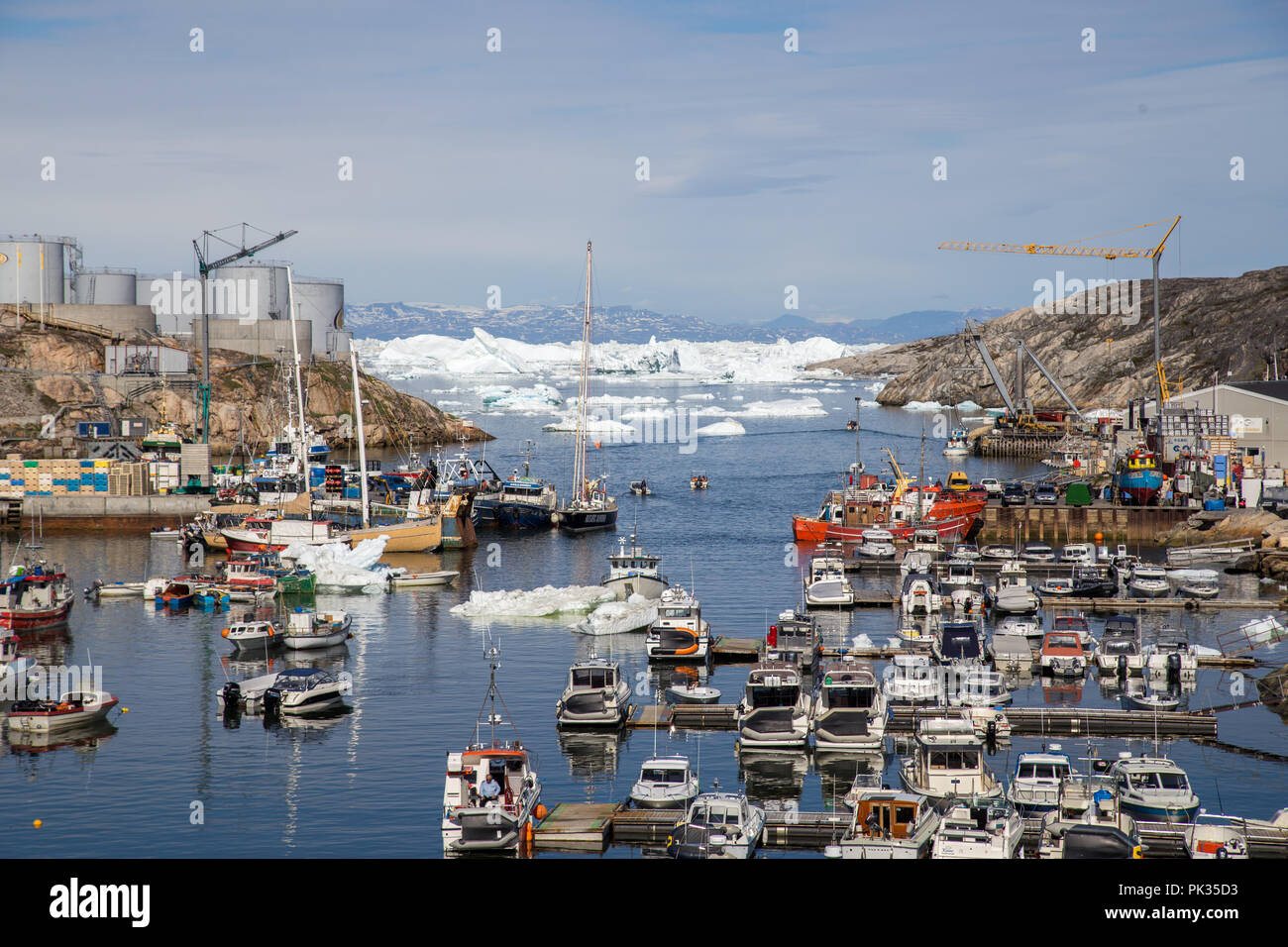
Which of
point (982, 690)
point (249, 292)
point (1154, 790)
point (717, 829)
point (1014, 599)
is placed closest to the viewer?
point (717, 829)

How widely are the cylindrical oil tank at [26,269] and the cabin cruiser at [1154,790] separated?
125106mm

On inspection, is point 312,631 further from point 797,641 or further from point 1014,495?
point 1014,495

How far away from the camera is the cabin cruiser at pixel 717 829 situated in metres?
21.6

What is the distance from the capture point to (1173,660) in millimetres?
36656

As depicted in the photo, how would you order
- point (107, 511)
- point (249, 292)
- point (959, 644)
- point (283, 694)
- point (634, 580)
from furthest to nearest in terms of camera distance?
point (249, 292) < point (107, 511) < point (634, 580) < point (959, 644) < point (283, 694)

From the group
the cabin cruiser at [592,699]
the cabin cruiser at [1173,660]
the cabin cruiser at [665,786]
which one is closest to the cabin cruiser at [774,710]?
the cabin cruiser at [592,699]

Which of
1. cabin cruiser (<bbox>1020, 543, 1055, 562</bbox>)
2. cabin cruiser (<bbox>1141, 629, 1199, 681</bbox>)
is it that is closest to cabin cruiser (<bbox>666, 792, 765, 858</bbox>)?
cabin cruiser (<bbox>1141, 629, 1199, 681</bbox>)

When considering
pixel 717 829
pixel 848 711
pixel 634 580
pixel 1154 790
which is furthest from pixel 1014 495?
pixel 717 829

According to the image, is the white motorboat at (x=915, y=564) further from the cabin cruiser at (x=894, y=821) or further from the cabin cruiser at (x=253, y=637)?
the cabin cruiser at (x=894, y=821)

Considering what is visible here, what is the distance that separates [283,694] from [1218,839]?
24659 mm

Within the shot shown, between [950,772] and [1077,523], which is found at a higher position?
[1077,523]
